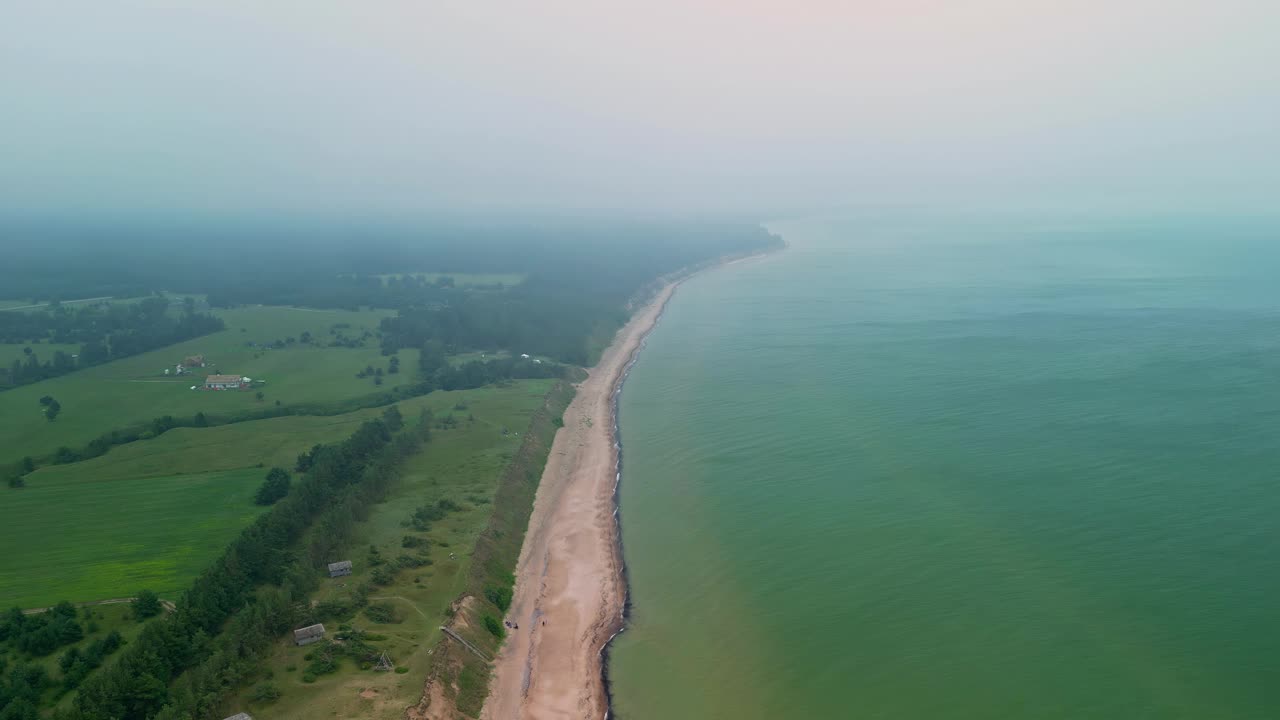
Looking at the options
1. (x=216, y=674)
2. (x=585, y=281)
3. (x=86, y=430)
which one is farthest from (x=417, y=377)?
(x=585, y=281)

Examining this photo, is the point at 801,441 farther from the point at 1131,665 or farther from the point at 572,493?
the point at 1131,665

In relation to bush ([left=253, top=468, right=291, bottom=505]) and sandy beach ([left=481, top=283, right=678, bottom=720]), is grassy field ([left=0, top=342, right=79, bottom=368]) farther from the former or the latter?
sandy beach ([left=481, top=283, right=678, bottom=720])

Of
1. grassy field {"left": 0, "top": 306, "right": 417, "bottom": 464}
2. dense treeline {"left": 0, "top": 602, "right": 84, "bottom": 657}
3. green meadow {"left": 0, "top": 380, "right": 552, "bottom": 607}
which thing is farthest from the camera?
grassy field {"left": 0, "top": 306, "right": 417, "bottom": 464}

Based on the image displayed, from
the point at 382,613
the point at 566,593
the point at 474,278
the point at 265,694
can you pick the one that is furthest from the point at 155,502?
the point at 474,278

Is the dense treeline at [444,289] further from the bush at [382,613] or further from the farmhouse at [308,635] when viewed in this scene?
the farmhouse at [308,635]

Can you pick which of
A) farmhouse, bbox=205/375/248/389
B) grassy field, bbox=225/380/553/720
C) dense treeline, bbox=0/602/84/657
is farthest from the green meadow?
farmhouse, bbox=205/375/248/389
